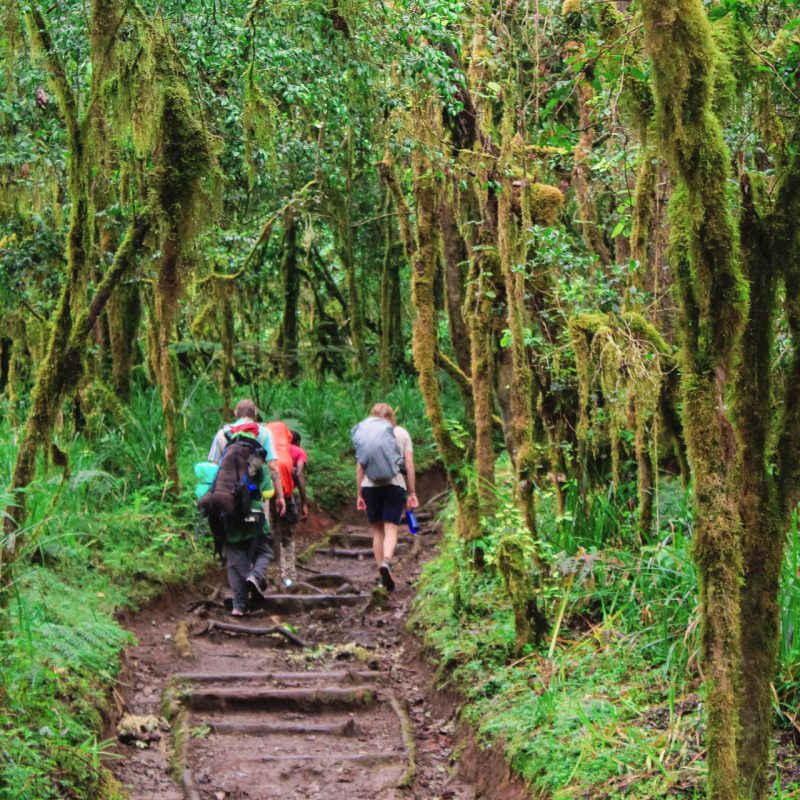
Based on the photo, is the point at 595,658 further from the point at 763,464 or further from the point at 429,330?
the point at 429,330

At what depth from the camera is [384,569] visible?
431 inches

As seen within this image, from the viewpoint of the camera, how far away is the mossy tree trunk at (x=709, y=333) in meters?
3.71

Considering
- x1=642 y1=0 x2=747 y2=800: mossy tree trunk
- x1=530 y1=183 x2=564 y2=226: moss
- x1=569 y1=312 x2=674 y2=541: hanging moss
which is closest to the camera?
x1=642 y1=0 x2=747 y2=800: mossy tree trunk

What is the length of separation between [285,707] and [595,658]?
8.15 ft

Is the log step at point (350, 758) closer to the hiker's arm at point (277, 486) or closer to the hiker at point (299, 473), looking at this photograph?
the hiker's arm at point (277, 486)

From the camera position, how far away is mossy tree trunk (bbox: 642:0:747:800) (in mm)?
3707

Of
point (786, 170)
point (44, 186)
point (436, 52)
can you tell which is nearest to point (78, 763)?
point (786, 170)

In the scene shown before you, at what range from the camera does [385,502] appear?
1109 cm

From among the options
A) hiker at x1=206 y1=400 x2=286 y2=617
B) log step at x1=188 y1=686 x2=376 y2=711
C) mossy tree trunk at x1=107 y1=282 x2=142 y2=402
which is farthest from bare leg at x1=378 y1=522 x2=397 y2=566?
mossy tree trunk at x1=107 y1=282 x2=142 y2=402

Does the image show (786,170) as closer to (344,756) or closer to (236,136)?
(344,756)

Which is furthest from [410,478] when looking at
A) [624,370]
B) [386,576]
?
[624,370]

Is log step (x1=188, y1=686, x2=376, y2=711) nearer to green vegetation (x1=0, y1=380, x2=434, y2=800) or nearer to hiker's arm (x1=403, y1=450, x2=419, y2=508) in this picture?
green vegetation (x1=0, y1=380, x2=434, y2=800)

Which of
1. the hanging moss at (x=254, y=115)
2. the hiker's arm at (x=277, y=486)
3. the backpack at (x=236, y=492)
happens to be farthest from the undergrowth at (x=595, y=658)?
the hanging moss at (x=254, y=115)

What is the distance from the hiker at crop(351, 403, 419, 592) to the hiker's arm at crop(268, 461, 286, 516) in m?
0.88
